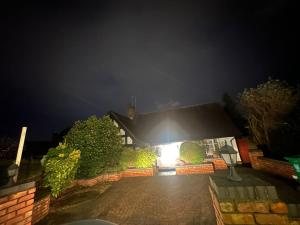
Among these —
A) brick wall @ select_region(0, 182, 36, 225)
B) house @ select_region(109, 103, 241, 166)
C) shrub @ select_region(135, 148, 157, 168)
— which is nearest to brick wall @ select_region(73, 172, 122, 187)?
shrub @ select_region(135, 148, 157, 168)

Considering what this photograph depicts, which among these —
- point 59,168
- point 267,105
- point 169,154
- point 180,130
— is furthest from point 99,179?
point 267,105

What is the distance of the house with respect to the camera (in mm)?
14742

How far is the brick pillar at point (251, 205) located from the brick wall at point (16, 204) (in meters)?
3.89

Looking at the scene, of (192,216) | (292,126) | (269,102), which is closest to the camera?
(192,216)

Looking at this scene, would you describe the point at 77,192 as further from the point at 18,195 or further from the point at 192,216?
the point at 192,216

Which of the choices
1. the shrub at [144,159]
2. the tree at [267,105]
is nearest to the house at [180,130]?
the tree at [267,105]

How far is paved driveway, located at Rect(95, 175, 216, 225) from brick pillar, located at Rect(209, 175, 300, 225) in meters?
3.26

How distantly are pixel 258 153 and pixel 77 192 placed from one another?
38.5 ft

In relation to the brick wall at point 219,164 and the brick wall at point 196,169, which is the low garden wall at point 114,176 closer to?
the brick wall at point 196,169

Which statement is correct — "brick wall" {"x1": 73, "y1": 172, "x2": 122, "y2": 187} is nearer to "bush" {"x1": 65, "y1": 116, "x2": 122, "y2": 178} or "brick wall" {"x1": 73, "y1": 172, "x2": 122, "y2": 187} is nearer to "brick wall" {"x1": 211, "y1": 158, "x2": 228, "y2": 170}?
"bush" {"x1": 65, "y1": 116, "x2": 122, "y2": 178}

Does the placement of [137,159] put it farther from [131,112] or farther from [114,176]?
[131,112]

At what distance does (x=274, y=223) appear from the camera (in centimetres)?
187

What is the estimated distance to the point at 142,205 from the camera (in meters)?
6.11

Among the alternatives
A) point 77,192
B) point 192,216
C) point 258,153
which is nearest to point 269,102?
point 258,153
